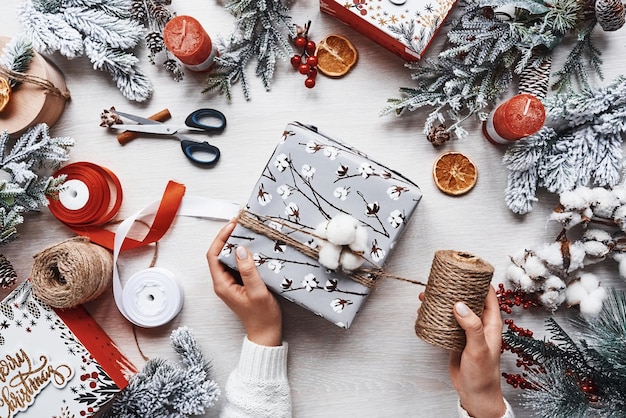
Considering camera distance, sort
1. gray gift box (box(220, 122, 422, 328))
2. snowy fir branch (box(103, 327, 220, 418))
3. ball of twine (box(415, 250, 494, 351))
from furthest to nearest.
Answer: snowy fir branch (box(103, 327, 220, 418)) → gray gift box (box(220, 122, 422, 328)) → ball of twine (box(415, 250, 494, 351))

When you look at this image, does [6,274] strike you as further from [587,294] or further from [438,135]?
[587,294]

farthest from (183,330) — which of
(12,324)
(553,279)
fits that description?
(553,279)

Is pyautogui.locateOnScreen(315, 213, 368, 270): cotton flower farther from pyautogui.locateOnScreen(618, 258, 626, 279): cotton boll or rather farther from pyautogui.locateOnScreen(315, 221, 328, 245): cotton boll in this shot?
pyautogui.locateOnScreen(618, 258, 626, 279): cotton boll

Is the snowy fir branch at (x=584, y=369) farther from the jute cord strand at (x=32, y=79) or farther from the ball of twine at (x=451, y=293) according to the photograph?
the jute cord strand at (x=32, y=79)

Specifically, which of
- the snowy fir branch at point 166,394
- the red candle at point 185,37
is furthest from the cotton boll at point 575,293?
the red candle at point 185,37

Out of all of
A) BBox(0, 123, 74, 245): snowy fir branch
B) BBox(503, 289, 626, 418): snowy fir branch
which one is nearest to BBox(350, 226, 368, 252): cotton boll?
BBox(503, 289, 626, 418): snowy fir branch

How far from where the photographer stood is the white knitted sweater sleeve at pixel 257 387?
1.09 metres

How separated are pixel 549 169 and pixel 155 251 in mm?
891

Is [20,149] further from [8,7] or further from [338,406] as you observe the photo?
[338,406]

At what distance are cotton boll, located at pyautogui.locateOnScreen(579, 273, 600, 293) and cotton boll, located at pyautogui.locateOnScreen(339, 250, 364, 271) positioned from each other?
0.51 meters

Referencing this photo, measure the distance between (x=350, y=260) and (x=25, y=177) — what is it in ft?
2.26

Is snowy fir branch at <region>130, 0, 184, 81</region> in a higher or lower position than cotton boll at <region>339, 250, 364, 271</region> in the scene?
higher

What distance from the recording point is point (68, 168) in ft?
3.82

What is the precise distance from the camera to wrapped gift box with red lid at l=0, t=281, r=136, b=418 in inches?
41.9
